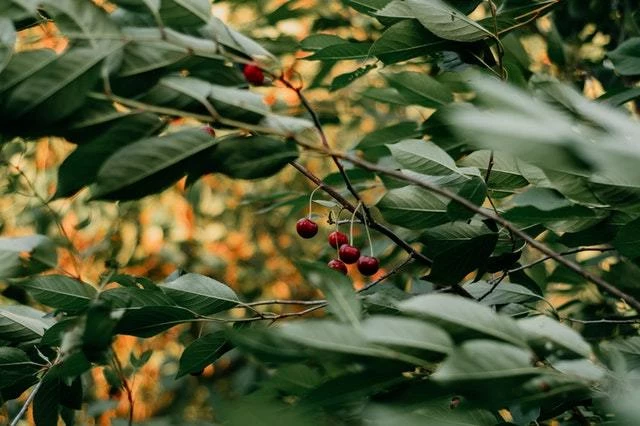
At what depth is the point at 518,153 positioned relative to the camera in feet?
1.07

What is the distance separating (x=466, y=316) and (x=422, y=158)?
284mm

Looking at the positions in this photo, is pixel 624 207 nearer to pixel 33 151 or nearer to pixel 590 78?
pixel 590 78

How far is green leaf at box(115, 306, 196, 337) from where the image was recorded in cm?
63

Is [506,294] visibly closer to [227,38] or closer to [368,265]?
[368,265]

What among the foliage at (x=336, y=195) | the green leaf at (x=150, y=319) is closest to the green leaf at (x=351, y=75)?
the foliage at (x=336, y=195)

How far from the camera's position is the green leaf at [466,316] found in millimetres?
395

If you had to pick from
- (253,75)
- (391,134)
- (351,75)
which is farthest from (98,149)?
(391,134)

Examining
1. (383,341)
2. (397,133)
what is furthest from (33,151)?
(383,341)

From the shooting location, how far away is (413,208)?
0.73 metres

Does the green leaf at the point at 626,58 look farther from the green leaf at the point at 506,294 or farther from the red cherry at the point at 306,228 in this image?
the red cherry at the point at 306,228

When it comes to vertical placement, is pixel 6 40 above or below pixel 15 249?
above

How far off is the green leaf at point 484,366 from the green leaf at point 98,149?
0.83 feet

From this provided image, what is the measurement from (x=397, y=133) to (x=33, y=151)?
137 centimetres

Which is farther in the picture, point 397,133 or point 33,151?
point 33,151
